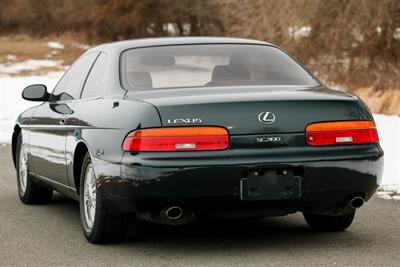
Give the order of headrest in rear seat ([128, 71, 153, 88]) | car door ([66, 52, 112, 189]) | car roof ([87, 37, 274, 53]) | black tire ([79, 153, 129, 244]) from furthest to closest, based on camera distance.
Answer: car roof ([87, 37, 274, 53]), headrest in rear seat ([128, 71, 153, 88]), car door ([66, 52, 112, 189]), black tire ([79, 153, 129, 244])

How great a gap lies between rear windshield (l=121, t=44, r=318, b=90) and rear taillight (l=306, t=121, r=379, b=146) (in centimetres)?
77

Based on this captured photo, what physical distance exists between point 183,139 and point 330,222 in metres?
1.76

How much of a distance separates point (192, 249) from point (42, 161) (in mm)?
2105

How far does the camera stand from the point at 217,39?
26.1ft

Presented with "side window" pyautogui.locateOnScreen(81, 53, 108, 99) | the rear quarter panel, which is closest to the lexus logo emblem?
the rear quarter panel

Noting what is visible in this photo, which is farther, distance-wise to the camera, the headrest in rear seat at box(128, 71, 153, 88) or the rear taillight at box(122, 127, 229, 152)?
the headrest in rear seat at box(128, 71, 153, 88)

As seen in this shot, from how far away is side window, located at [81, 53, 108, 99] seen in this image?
7566mm

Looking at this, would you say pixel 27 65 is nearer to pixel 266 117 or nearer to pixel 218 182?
pixel 266 117

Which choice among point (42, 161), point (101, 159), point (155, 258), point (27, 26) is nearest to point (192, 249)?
point (155, 258)

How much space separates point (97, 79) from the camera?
25.5 ft

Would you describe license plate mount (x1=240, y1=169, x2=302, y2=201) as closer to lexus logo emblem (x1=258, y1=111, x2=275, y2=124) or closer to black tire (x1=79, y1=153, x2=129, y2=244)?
lexus logo emblem (x1=258, y1=111, x2=275, y2=124)

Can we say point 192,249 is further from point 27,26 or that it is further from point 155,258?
point 27,26

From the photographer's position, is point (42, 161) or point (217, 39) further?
point (42, 161)

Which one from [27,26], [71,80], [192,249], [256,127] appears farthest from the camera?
[27,26]
